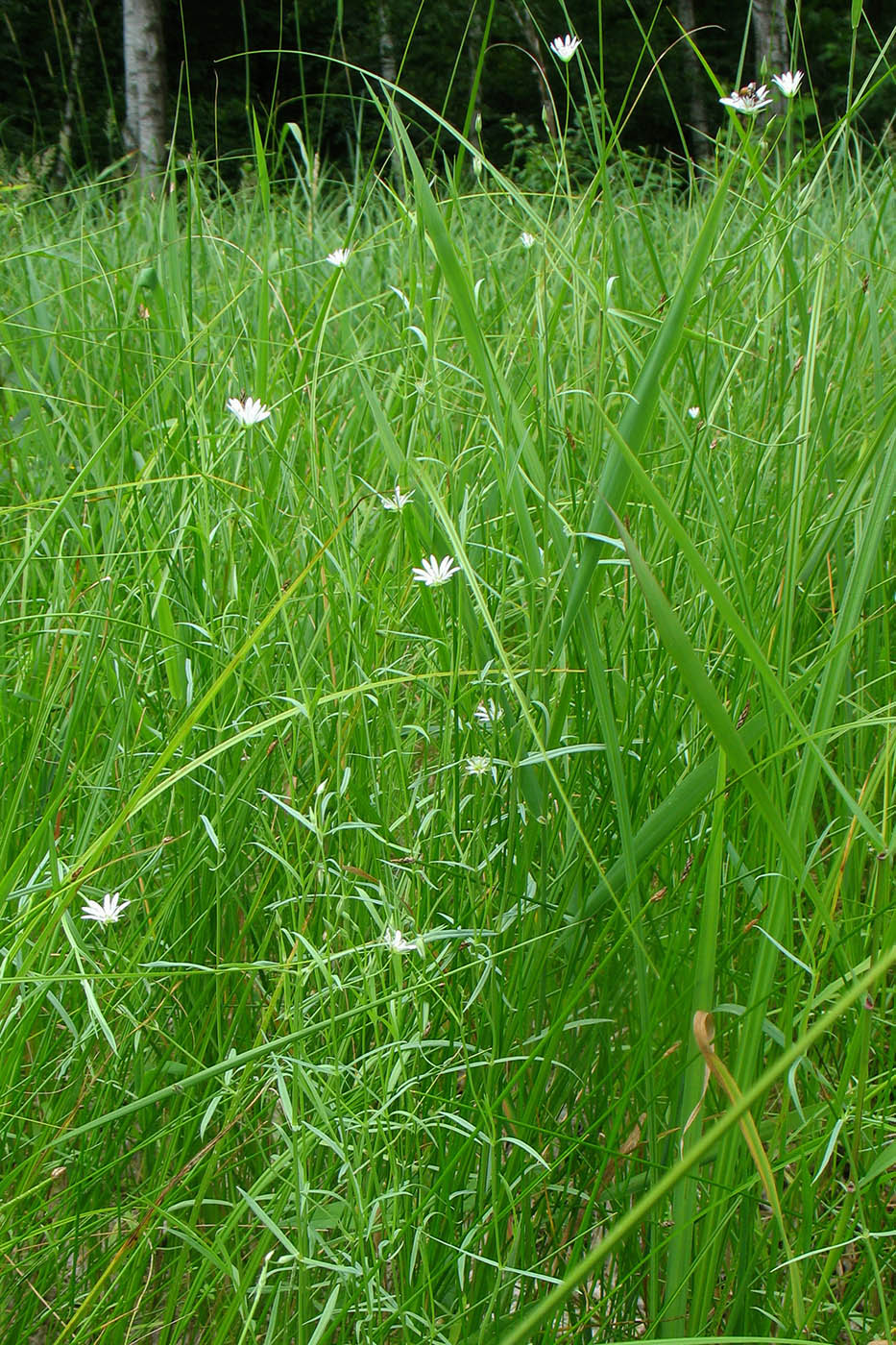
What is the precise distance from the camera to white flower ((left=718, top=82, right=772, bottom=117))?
1049 millimetres

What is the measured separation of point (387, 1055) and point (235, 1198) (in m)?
→ 0.22

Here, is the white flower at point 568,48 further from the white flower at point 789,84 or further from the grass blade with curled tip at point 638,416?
the grass blade with curled tip at point 638,416

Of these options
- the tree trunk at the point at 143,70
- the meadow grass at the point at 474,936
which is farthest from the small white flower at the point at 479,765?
the tree trunk at the point at 143,70

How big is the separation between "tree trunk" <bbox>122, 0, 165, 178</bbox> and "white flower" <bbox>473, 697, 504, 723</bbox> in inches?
300

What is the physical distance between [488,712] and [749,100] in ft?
2.54

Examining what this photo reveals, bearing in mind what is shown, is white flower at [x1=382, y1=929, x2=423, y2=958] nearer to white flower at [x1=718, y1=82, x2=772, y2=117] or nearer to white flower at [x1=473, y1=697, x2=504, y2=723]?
white flower at [x1=473, y1=697, x2=504, y2=723]

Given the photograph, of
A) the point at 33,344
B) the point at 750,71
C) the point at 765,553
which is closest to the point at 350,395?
the point at 33,344

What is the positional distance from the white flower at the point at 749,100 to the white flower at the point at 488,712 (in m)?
0.68

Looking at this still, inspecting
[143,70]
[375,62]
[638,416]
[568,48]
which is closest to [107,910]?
[638,416]

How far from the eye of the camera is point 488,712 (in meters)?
0.91

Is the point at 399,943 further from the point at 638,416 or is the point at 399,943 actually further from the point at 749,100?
the point at 749,100

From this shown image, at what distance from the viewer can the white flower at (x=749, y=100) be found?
1049 mm

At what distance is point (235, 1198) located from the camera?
0.79m

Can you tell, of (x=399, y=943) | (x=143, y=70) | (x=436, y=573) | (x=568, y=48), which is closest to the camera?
(x=399, y=943)
